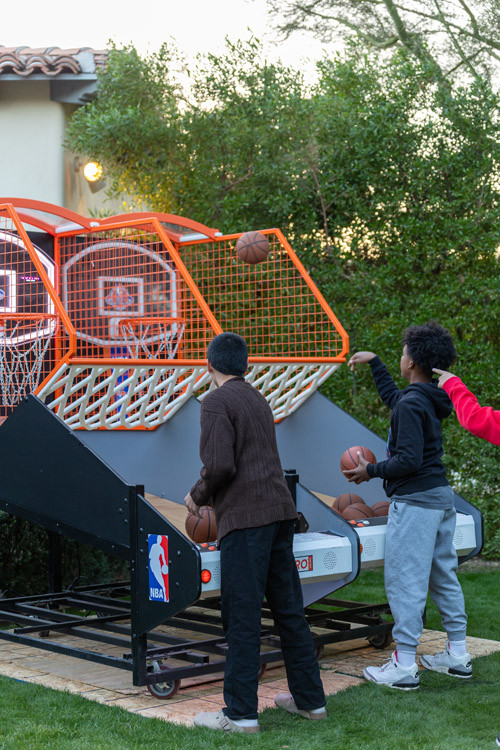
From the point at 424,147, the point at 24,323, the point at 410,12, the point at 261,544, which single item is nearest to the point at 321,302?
the point at 24,323

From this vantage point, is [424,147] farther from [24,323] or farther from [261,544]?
[261,544]

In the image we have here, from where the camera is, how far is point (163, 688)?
190 inches

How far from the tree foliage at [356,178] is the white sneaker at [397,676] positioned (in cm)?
441

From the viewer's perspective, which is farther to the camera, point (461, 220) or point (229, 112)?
point (229, 112)

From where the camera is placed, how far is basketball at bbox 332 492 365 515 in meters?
6.23

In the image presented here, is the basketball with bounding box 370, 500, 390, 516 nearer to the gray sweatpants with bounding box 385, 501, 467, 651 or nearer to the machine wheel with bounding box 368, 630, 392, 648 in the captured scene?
the machine wheel with bounding box 368, 630, 392, 648

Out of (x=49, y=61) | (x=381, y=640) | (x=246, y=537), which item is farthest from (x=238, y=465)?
(x=49, y=61)

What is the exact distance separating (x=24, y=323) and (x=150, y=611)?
2.75 metres

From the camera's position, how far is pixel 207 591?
4.43m

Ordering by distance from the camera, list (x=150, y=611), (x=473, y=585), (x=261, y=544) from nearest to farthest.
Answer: (x=261, y=544) < (x=150, y=611) < (x=473, y=585)

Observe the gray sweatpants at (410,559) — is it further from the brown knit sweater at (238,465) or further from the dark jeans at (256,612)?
the brown knit sweater at (238,465)

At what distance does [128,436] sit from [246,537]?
2568 millimetres

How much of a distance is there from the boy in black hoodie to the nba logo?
1.15 meters

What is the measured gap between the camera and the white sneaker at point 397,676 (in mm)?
4953
